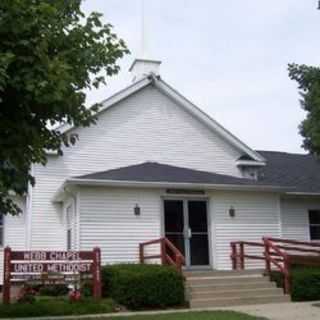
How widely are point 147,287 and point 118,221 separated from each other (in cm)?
392

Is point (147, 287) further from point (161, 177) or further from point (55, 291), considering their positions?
point (161, 177)

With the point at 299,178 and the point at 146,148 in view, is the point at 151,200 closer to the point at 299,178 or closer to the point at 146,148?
the point at 146,148

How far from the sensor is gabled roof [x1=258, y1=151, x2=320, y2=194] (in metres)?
23.8

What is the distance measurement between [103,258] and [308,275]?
20.5ft

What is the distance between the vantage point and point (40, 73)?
8.95m

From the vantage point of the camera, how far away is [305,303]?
15891mm

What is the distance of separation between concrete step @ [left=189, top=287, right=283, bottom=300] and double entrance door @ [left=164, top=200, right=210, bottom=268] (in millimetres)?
3159

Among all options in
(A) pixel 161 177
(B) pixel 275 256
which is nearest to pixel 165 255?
(A) pixel 161 177

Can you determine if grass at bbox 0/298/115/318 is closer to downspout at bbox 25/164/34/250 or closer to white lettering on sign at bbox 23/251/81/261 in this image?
white lettering on sign at bbox 23/251/81/261

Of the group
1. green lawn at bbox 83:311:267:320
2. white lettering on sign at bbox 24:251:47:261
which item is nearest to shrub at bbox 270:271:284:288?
green lawn at bbox 83:311:267:320

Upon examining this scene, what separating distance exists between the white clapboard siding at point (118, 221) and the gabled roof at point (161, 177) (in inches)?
18.2

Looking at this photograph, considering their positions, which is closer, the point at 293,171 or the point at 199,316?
the point at 199,316

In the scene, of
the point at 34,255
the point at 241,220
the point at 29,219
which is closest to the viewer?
the point at 34,255

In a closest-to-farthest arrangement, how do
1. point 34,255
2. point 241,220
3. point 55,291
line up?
1. point 34,255
2. point 55,291
3. point 241,220
